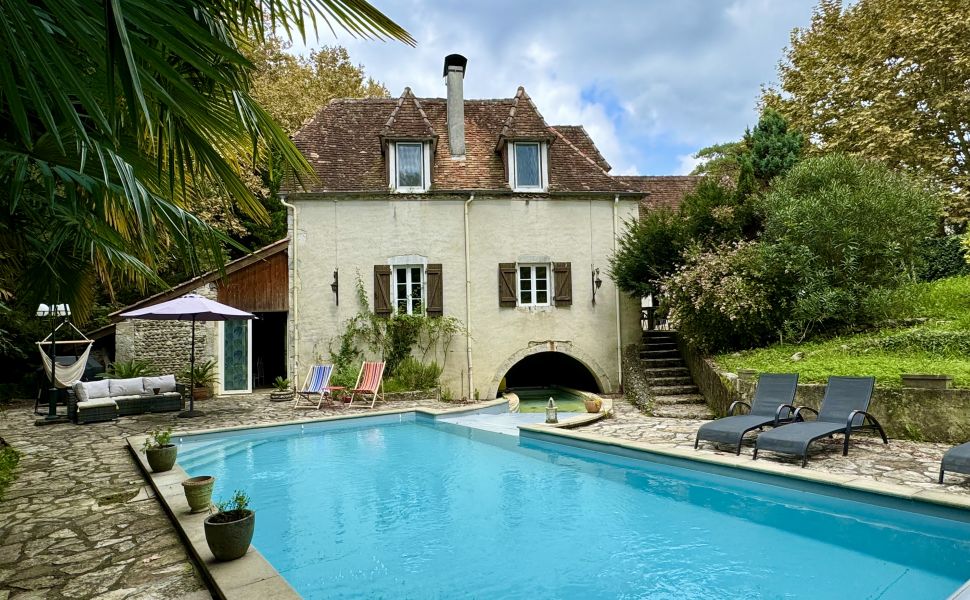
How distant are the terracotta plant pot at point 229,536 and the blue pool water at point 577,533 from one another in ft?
2.11

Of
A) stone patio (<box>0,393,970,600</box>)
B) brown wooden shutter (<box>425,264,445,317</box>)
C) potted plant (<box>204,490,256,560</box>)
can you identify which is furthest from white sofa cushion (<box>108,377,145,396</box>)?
potted plant (<box>204,490,256,560</box>)

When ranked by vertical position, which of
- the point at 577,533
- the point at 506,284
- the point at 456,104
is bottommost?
the point at 577,533

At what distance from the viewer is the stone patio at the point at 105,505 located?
359cm

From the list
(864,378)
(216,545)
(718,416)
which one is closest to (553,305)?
(718,416)

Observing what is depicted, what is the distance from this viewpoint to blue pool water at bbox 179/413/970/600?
4.12 m

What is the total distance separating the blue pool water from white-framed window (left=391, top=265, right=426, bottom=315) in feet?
23.3

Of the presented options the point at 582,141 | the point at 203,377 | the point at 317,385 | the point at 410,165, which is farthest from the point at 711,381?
the point at 203,377

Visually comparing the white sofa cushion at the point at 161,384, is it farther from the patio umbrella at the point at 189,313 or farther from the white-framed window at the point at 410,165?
the white-framed window at the point at 410,165

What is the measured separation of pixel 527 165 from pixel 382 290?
528cm

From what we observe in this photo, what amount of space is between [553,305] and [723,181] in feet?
23.5

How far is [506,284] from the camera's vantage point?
1477 cm

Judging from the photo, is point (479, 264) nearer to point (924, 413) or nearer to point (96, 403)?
point (96, 403)

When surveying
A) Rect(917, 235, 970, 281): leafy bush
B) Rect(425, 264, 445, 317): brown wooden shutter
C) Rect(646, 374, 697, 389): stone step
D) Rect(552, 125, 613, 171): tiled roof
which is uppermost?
Rect(552, 125, 613, 171): tiled roof

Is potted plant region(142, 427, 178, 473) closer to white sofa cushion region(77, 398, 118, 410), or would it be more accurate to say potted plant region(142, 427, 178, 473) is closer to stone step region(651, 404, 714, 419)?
white sofa cushion region(77, 398, 118, 410)
